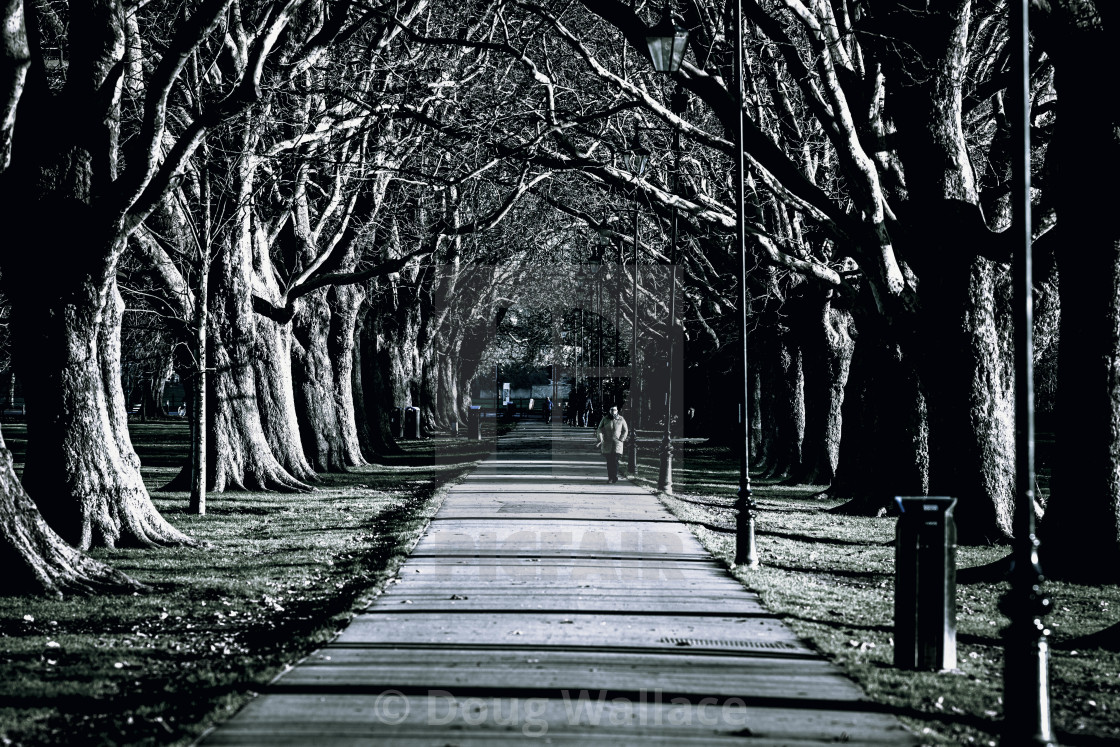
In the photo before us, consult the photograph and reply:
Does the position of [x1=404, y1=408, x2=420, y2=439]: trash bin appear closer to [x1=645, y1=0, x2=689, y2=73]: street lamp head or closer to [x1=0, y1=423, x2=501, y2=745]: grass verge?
[x1=0, y1=423, x2=501, y2=745]: grass verge

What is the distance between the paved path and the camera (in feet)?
18.8

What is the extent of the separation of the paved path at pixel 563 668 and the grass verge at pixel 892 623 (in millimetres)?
259

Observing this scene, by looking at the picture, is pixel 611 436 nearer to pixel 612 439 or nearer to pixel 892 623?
pixel 612 439

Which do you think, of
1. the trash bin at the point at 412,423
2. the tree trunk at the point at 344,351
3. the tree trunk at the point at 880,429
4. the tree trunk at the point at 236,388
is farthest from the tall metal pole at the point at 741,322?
the trash bin at the point at 412,423

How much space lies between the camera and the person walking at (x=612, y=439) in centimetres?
2455

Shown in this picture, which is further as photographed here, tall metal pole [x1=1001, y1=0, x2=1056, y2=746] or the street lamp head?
the street lamp head

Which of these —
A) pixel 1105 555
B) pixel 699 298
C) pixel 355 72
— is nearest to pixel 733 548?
pixel 1105 555

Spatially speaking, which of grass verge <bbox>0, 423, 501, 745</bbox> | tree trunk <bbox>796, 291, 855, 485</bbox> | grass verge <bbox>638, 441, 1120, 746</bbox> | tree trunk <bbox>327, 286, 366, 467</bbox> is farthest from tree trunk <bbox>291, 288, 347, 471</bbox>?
grass verge <bbox>638, 441, 1120, 746</bbox>

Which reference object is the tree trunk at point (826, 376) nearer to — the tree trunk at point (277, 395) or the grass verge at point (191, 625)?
the grass verge at point (191, 625)

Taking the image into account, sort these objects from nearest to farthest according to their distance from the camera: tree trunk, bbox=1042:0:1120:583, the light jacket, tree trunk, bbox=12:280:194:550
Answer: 1. tree trunk, bbox=1042:0:1120:583
2. tree trunk, bbox=12:280:194:550
3. the light jacket

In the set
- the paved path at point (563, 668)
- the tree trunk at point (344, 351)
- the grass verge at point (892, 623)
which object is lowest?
the grass verge at point (892, 623)

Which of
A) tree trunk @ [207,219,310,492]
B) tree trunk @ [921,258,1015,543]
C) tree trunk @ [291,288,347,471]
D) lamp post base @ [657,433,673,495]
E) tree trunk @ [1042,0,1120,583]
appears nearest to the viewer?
tree trunk @ [1042,0,1120,583]

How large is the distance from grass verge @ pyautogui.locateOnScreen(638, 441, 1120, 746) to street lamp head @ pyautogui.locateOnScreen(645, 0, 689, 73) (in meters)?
5.24

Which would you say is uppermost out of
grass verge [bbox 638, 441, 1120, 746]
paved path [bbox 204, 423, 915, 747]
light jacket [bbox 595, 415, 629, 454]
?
light jacket [bbox 595, 415, 629, 454]
